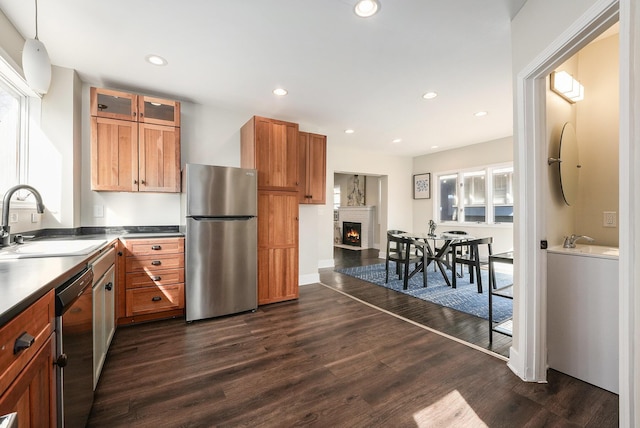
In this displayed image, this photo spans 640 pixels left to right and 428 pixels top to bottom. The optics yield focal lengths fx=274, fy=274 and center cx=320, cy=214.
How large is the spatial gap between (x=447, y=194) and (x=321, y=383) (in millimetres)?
5497

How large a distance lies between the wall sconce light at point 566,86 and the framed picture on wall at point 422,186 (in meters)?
4.28

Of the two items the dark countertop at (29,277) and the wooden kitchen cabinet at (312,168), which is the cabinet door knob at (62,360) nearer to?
the dark countertop at (29,277)

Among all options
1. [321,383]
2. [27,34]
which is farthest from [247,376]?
[27,34]

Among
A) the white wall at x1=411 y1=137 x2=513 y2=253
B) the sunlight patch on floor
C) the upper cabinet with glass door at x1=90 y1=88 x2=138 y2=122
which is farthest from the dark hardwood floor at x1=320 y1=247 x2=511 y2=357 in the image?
the upper cabinet with glass door at x1=90 y1=88 x2=138 y2=122

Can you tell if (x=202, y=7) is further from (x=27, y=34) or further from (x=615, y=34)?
(x=615, y=34)

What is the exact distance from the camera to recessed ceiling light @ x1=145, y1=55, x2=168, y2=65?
2404mm

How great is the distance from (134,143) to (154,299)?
1.61m

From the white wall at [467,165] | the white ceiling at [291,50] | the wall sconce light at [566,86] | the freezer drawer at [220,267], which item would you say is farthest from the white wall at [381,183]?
the wall sconce light at [566,86]

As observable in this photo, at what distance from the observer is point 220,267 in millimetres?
2908

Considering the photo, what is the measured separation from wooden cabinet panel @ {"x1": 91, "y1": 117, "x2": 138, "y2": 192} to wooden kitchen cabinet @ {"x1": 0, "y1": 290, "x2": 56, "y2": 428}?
2163 millimetres

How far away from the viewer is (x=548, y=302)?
6.47ft

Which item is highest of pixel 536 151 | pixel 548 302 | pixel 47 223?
pixel 536 151

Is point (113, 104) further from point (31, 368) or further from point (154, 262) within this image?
point (31, 368)

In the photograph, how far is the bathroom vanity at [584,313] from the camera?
5.57 ft
